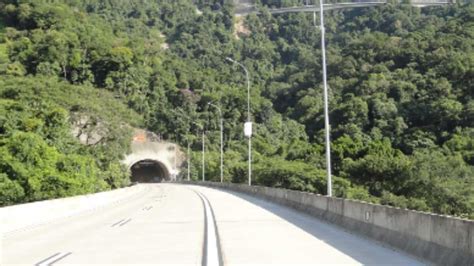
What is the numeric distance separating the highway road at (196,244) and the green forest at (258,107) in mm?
20365

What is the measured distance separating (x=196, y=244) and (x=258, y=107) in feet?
411

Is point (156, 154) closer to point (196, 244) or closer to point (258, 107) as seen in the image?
point (258, 107)

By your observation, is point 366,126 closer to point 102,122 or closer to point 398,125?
point 398,125

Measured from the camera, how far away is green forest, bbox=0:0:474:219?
191 ft

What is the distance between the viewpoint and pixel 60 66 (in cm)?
11931

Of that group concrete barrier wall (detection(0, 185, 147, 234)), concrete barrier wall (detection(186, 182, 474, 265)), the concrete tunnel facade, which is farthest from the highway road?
the concrete tunnel facade

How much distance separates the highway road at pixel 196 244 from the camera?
456 inches

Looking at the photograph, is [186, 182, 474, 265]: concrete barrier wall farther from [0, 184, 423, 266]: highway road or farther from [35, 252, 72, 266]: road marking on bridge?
[35, 252, 72, 266]: road marking on bridge

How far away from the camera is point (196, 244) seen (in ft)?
46.4

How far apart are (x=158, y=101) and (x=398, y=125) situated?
61.1 m

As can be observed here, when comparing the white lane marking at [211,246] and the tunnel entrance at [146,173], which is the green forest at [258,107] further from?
the white lane marking at [211,246]

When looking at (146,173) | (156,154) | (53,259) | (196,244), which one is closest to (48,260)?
(53,259)

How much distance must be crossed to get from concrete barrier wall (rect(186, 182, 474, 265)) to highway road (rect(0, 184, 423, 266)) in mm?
285

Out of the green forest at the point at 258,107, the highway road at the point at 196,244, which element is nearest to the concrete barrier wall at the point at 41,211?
the highway road at the point at 196,244
